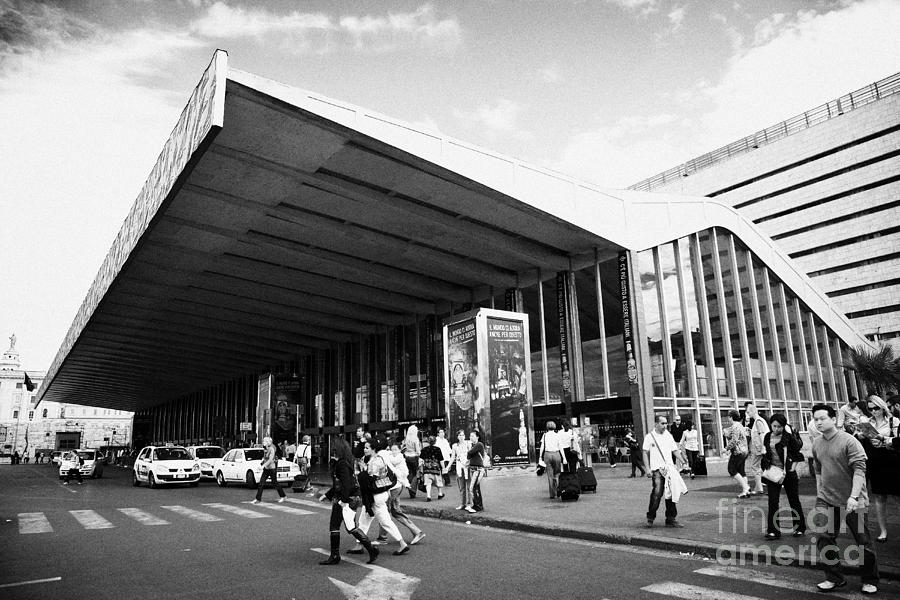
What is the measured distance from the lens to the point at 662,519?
997 centimetres

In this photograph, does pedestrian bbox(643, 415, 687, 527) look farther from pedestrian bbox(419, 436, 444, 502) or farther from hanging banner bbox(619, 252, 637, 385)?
hanging banner bbox(619, 252, 637, 385)

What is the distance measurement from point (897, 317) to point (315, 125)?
61421mm

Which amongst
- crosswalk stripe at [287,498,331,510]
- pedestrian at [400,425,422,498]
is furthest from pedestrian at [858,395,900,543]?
crosswalk stripe at [287,498,331,510]

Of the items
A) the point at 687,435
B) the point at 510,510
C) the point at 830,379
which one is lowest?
the point at 510,510

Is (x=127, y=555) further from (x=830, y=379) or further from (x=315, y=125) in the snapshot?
(x=830, y=379)

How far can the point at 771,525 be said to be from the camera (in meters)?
8.03

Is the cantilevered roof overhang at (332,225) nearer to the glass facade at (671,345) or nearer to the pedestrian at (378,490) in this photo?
the glass facade at (671,345)

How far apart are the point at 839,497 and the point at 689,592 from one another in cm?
164

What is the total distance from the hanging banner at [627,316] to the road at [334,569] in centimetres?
1602

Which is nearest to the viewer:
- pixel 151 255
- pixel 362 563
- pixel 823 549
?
pixel 823 549

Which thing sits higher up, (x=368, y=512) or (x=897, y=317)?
(x=897, y=317)

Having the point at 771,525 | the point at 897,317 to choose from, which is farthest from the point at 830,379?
Answer: the point at 771,525

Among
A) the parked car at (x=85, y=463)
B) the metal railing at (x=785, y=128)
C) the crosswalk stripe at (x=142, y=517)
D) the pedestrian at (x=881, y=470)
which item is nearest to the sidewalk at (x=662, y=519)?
the pedestrian at (x=881, y=470)

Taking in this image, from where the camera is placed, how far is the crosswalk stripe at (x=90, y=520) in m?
11.9
